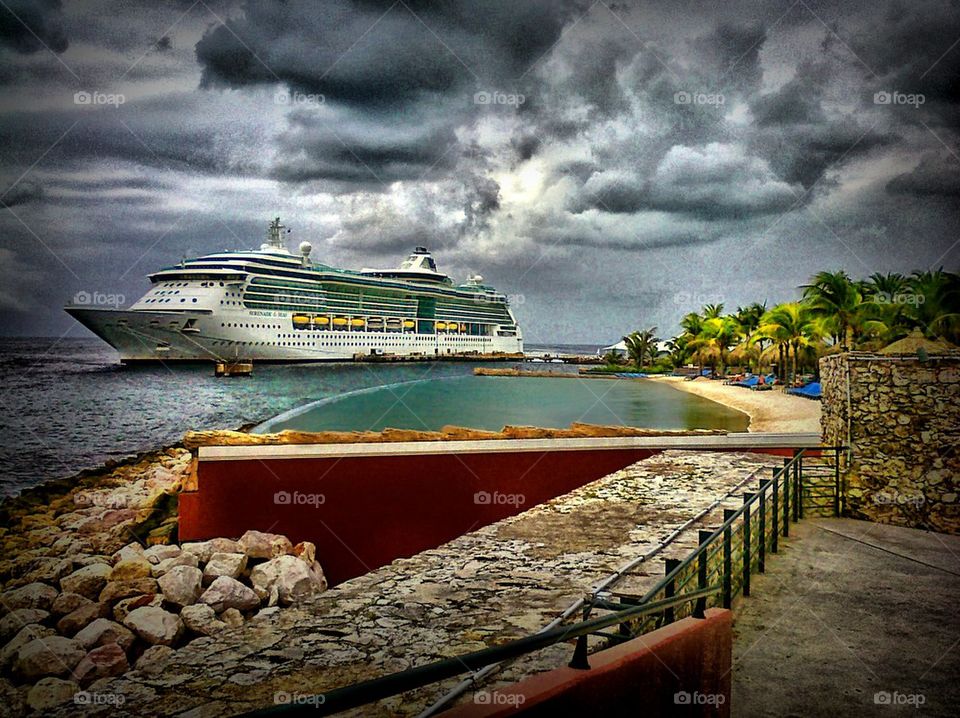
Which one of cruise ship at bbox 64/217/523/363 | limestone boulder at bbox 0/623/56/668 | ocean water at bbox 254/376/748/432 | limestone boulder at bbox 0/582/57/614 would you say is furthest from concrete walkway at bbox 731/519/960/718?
cruise ship at bbox 64/217/523/363

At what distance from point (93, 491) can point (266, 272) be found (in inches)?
617

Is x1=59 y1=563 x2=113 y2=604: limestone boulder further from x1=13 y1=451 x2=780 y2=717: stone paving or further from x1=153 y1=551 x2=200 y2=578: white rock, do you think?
x1=13 y1=451 x2=780 y2=717: stone paving

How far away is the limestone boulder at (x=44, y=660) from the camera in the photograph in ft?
10.3

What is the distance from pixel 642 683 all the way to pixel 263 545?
3685 millimetres

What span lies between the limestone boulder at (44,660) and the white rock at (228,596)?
27.7 inches

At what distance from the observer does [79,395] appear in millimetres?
16594

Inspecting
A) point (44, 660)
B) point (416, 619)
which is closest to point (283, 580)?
point (44, 660)

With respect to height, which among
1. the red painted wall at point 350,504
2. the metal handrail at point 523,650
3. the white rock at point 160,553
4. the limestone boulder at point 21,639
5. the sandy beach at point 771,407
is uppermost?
the metal handrail at point 523,650

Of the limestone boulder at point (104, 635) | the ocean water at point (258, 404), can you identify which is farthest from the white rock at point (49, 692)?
the ocean water at point (258, 404)

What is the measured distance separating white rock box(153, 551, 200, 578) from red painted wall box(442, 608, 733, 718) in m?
3.32

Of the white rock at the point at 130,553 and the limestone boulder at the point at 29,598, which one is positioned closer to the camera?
the limestone boulder at the point at 29,598

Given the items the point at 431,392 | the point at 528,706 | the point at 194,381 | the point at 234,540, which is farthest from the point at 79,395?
the point at 528,706

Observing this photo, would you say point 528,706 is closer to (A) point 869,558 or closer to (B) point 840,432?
(A) point 869,558

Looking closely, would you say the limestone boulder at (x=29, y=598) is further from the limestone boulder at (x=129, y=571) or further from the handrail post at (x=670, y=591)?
the handrail post at (x=670, y=591)
